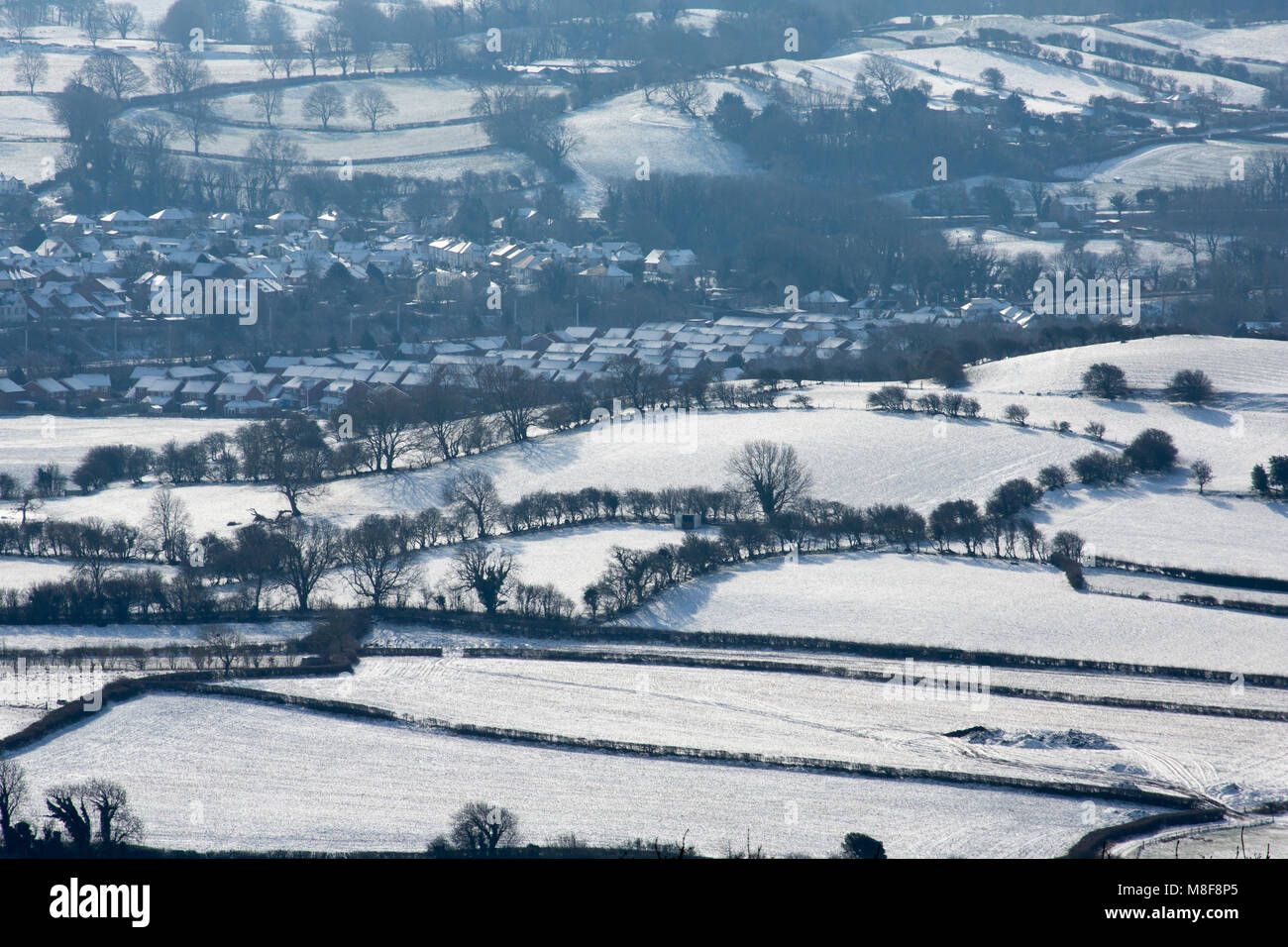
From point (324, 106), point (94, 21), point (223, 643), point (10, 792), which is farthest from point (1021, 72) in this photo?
point (10, 792)

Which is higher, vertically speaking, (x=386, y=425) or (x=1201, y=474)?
(x=386, y=425)

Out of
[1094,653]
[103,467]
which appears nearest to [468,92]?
[103,467]

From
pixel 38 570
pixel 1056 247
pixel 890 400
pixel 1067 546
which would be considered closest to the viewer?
pixel 1067 546

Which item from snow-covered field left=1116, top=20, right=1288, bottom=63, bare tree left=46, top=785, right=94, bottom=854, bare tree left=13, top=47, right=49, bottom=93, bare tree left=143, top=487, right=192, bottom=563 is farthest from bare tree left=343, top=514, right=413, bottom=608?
snow-covered field left=1116, top=20, right=1288, bottom=63

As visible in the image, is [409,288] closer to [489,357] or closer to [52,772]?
[489,357]

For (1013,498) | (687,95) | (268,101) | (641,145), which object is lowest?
(1013,498)

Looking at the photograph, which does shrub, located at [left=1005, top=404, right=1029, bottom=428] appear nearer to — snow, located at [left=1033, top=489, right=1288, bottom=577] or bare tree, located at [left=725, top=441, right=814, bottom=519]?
snow, located at [left=1033, top=489, right=1288, bottom=577]

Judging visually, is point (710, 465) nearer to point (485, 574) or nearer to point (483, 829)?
point (485, 574)

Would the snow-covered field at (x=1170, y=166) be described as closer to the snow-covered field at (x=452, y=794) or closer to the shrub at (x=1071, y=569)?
the shrub at (x=1071, y=569)
